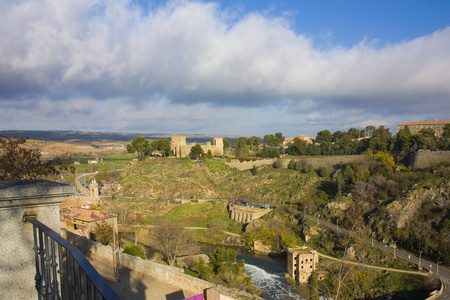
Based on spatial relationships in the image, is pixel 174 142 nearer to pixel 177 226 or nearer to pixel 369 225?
pixel 177 226

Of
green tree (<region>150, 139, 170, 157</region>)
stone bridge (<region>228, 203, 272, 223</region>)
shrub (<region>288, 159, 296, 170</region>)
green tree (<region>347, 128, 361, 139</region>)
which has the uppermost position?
green tree (<region>347, 128, 361, 139</region>)

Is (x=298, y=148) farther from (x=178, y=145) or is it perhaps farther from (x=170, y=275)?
(x=170, y=275)

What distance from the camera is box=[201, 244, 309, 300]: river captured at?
2061 cm

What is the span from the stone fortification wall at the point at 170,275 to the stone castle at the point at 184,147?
40.2 m

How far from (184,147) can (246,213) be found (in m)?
22.4

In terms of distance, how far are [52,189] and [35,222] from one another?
1.02 feet

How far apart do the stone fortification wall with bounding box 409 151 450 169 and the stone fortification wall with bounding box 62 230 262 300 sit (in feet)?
111

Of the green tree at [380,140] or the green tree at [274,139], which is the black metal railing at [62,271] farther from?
the green tree at [274,139]

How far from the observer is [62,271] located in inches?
86.1

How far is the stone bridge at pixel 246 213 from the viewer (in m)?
34.1

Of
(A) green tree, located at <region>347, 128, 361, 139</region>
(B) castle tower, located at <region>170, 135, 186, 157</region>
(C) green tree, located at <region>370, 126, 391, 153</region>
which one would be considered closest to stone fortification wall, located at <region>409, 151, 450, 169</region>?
(C) green tree, located at <region>370, 126, 391, 153</region>

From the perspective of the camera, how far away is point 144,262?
11.6 metres

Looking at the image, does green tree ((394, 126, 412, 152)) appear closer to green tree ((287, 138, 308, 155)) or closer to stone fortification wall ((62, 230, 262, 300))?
green tree ((287, 138, 308, 155))

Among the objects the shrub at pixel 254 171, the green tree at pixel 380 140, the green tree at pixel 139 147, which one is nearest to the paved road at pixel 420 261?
the shrub at pixel 254 171
